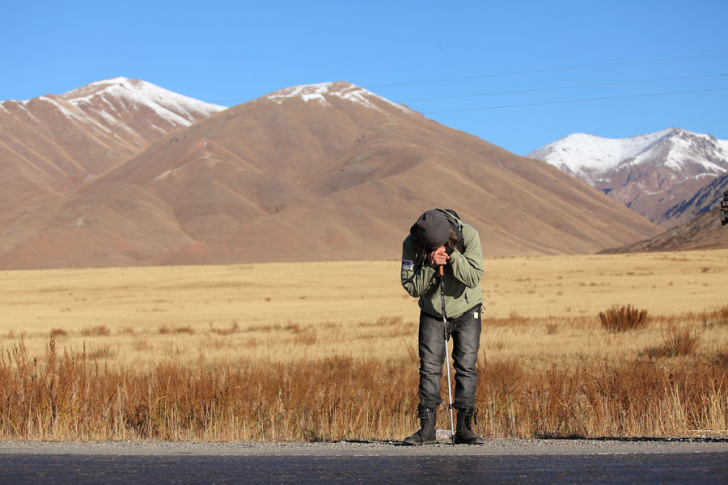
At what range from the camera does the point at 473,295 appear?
648cm

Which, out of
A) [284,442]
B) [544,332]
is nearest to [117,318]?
[544,332]

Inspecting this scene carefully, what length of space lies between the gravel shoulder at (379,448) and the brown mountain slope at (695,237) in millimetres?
108299

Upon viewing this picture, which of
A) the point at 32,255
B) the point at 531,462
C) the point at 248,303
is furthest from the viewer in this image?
the point at 32,255

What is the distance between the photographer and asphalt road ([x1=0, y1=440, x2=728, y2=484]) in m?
5.03

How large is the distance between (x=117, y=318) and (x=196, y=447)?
1121 inches

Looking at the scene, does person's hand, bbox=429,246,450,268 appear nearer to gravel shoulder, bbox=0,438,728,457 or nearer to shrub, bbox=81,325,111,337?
gravel shoulder, bbox=0,438,728,457

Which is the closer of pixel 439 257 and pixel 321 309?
pixel 439 257

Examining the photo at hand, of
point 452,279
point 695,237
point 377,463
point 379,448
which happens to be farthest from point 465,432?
point 695,237

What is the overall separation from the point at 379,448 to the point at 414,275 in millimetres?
1426

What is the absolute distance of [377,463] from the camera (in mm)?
5520

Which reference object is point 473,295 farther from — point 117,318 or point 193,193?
point 193,193

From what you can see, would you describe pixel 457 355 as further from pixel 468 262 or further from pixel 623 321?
pixel 623 321

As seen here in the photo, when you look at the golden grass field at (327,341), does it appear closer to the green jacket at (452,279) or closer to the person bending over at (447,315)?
the person bending over at (447,315)

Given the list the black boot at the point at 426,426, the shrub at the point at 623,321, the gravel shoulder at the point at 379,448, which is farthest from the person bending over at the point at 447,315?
the shrub at the point at 623,321
